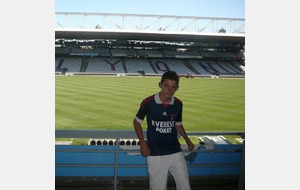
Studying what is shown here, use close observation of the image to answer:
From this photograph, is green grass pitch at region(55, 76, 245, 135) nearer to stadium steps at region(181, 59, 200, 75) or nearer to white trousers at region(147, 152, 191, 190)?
white trousers at region(147, 152, 191, 190)

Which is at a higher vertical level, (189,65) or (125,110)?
(189,65)

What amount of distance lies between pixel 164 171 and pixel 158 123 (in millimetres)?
353

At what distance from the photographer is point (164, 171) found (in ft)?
6.16

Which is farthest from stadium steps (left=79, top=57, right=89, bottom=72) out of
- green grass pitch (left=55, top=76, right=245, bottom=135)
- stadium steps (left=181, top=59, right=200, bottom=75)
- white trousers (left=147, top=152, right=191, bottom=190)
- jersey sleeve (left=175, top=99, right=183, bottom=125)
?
white trousers (left=147, top=152, right=191, bottom=190)

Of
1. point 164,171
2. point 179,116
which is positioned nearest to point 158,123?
point 179,116

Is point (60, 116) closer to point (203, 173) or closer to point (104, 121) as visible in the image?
point (104, 121)

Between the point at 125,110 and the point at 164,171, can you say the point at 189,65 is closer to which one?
the point at 125,110

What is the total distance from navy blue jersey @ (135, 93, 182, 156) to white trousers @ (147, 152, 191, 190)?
0.15ft

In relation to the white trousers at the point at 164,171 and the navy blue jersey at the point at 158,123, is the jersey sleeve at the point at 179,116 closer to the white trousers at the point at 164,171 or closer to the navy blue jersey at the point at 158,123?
→ the navy blue jersey at the point at 158,123

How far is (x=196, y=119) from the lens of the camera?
996cm

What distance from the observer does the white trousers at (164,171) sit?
1.86 meters

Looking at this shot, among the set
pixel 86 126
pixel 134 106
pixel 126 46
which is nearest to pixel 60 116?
pixel 86 126

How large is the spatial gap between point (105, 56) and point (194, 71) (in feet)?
36.6

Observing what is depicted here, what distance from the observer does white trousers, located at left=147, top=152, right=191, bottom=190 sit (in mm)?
1863
